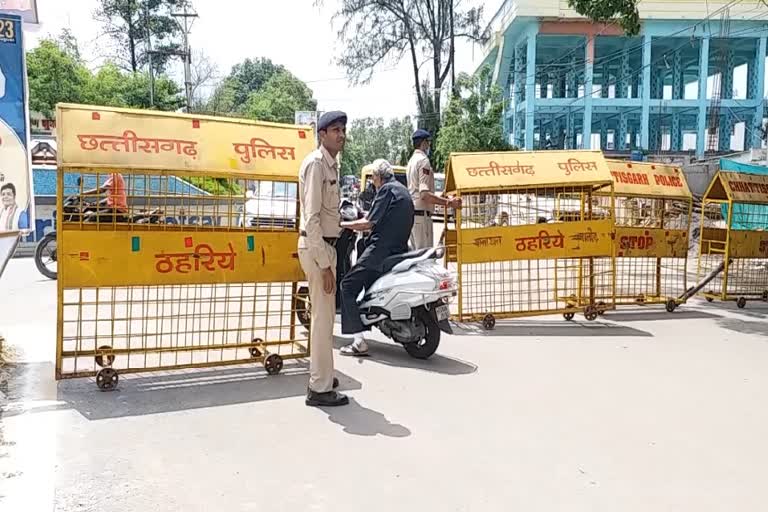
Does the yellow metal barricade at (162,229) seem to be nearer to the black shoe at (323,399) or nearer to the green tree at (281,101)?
the black shoe at (323,399)

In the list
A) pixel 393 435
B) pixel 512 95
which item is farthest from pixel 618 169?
pixel 512 95

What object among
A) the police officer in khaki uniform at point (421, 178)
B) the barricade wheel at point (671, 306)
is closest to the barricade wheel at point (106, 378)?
the police officer in khaki uniform at point (421, 178)

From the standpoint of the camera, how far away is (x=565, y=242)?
24.6 ft

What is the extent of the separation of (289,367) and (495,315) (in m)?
2.82

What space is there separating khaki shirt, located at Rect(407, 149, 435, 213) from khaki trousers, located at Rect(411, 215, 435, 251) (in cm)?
19

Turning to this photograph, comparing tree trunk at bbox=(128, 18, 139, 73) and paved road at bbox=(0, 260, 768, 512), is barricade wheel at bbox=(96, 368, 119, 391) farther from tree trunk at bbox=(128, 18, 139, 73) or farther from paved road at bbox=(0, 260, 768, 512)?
tree trunk at bbox=(128, 18, 139, 73)

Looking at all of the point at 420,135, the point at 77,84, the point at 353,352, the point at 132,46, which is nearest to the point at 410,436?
the point at 353,352

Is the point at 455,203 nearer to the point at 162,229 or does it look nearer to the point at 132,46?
the point at 162,229

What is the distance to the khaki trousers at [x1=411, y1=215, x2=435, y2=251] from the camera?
782 cm

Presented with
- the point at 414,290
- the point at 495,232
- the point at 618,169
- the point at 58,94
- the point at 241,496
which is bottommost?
the point at 241,496

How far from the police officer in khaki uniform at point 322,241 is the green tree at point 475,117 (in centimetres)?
2269

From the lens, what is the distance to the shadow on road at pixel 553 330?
7129mm

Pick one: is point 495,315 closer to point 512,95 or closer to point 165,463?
point 165,463

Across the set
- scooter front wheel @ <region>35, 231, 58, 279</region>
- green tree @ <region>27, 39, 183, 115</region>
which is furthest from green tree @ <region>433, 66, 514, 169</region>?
scooter front wheel @ <region>35, 231, 58, 279</region>
